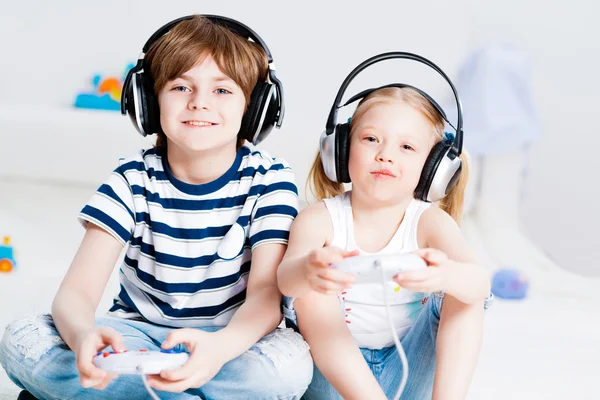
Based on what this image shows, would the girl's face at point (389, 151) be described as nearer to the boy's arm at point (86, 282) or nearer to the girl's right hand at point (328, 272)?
the girl's right hand at point (328, 272)

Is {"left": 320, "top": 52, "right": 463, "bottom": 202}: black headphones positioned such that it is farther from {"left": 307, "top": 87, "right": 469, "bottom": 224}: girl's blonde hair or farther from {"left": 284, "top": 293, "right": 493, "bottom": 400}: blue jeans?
{"left": 284, "top": 293, "right": 493, "bottom": 400}: blue jeans

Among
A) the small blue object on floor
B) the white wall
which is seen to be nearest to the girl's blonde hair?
the small blue object on floor

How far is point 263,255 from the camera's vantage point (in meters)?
1.40

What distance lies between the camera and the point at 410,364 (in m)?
1.44

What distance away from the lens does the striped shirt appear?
145 cm

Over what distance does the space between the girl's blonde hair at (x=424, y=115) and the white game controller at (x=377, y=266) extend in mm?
340

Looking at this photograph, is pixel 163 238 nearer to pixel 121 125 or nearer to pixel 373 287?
pixel 373 287

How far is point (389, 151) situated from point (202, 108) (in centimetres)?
33

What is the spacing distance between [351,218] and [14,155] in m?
2.50

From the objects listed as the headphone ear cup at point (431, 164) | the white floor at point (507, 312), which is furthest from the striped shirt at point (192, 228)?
the white floor at point (507, 312)

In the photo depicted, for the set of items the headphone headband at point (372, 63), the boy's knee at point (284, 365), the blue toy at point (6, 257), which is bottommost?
the blue toy at point (6, 257)

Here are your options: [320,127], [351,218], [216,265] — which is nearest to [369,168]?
[351,218]

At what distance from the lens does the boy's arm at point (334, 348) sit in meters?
1.30

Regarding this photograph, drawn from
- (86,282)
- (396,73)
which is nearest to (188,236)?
(86,282)
